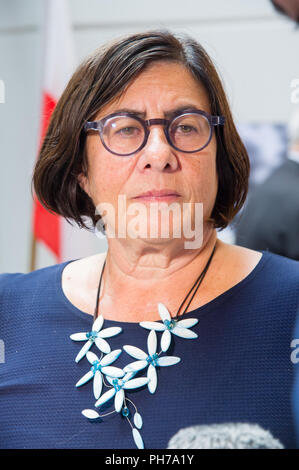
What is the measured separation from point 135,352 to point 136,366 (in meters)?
0.03

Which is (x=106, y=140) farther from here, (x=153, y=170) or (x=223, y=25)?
(x=223, y=25)

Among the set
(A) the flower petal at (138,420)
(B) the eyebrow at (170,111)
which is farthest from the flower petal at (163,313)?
(B) the eyebrow at (170,111)

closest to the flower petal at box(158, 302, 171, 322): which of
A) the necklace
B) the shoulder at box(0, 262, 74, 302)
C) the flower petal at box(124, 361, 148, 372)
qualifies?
the necklace

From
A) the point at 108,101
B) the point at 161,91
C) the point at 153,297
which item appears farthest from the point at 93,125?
the point at 153,297

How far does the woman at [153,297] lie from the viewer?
1.13m

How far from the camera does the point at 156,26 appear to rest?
1.40 meters

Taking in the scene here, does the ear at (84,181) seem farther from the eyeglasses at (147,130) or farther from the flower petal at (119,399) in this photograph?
the flower petal at (119,399)

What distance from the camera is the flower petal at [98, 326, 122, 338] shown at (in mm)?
1209

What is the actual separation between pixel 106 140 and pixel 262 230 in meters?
0.56

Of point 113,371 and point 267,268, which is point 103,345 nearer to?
point 113,371

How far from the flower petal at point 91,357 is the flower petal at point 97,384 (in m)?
0.03

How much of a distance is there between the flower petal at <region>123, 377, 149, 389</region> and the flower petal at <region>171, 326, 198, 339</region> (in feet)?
0.37
